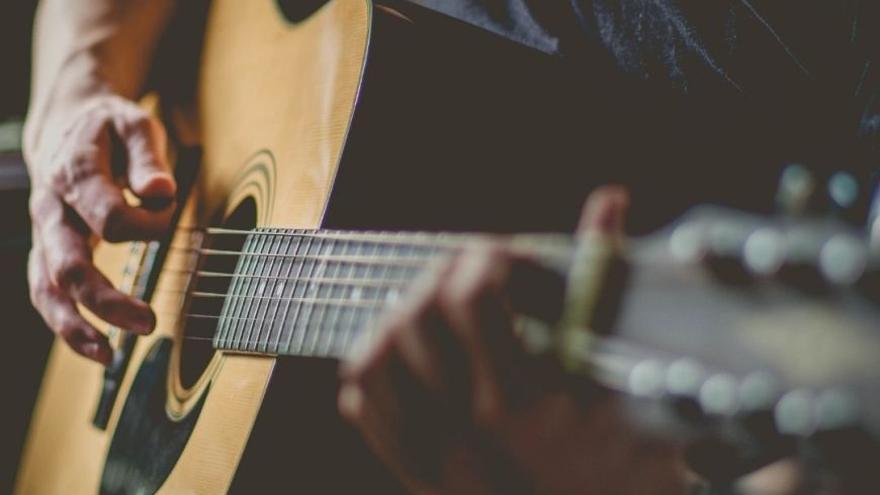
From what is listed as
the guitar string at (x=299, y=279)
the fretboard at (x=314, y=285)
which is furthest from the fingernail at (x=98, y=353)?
the fretboard at (x=314, y=285)

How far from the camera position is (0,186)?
1.45m

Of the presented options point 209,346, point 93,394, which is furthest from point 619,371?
point 93,394

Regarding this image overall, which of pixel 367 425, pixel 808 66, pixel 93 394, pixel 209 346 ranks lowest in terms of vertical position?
pixel 93 394

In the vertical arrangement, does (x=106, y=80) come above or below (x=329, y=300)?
below

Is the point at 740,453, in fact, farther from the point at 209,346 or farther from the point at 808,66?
the point at 209,346

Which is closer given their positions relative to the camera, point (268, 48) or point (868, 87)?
point (868, 87)

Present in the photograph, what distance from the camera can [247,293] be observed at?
71 cm

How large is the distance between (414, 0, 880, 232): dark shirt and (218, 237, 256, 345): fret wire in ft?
1.09

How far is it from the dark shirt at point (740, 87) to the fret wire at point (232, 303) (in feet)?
1.09

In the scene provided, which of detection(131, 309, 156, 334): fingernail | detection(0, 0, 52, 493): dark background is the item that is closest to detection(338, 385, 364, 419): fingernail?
detection(131, 309, 156, 334): fingernail

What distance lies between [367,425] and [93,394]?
69 centimetres

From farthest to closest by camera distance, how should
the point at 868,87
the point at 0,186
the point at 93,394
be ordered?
the point at 0,186, the point at 93,394, the point at 868,87

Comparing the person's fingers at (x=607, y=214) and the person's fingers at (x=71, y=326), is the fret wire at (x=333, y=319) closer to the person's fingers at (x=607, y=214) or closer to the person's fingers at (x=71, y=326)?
the person's fingers at (x=607, y=214)

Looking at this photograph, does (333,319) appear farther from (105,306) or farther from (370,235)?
(105,306)
